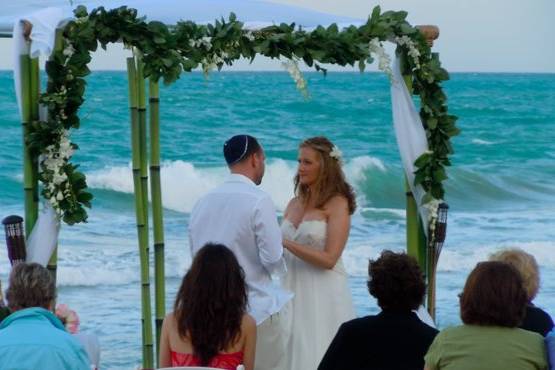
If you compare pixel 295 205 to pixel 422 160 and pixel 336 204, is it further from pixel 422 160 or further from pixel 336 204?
pixel 422 160

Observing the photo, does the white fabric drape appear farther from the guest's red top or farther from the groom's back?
the guest's red top

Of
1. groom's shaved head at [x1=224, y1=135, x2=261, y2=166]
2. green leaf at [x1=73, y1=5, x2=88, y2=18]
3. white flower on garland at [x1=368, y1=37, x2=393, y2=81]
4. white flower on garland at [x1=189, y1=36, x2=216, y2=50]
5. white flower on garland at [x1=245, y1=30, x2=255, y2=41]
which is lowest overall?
groom's shaved head at [x1=224, y1=135, x2=261, y2=166]

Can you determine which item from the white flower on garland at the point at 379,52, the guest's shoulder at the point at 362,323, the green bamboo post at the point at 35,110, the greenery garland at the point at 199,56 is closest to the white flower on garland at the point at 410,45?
the greenery garland at the point at 199,56

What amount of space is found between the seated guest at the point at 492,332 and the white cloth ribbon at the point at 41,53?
1.98 m

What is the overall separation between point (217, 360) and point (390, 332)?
0.64 metres

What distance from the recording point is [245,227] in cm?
549

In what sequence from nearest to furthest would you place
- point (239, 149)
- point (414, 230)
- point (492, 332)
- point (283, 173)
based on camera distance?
1. point (492, 332)
2. point (239, 149)
3. point (414, 230)
4. point (283, 173)

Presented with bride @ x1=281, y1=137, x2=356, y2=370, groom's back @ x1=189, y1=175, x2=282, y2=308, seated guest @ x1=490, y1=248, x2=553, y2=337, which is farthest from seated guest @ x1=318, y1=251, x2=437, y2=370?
bride @ x1=281, y1=137, x2=356, y2=370

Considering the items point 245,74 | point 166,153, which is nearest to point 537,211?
point 166,153

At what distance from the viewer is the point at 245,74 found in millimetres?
39375

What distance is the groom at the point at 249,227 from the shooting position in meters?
5.49

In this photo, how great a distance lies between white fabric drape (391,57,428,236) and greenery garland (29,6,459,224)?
0.14 feet

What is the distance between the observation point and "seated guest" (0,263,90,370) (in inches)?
156

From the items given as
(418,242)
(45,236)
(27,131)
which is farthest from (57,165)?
(418,242)
